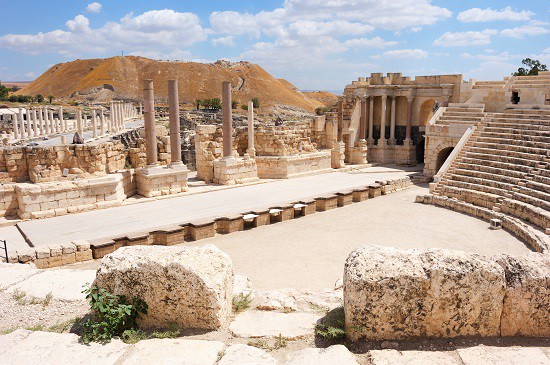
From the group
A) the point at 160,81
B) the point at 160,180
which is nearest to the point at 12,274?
the point at 160,180

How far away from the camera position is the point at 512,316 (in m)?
4.40

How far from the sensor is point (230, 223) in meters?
12.6

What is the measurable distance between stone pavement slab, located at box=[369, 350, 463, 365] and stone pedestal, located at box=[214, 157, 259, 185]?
46.8 ft

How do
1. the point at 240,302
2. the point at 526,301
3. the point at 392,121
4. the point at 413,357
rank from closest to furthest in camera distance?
the point at 413,357 → the point at 526,301 → the point at 240,302 → the point at 392,121

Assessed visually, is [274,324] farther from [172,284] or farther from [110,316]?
[110,316]

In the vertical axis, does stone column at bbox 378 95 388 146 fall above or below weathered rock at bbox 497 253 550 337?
above

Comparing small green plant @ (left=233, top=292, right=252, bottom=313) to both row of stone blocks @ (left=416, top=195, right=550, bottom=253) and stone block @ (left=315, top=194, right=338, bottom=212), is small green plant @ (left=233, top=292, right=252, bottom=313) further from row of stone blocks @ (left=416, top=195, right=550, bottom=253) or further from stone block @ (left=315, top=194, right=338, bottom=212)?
stone block @ (left=315, top=194, right=338, bottom=212)

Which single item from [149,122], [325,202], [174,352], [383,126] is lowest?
[325,202]

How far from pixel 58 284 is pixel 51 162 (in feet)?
29.5

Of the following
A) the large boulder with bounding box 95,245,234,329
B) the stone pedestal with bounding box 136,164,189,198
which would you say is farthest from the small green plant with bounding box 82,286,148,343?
the stone pedestal with bounding box 136,164,189,198

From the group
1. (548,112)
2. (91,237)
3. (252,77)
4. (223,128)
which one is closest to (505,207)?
→ (548,112)

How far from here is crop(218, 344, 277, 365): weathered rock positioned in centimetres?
398

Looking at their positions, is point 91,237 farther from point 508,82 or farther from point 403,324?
point 508,82

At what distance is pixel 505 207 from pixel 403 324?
11475mm
